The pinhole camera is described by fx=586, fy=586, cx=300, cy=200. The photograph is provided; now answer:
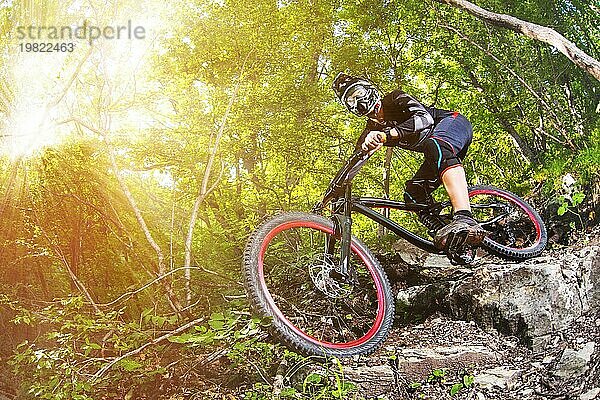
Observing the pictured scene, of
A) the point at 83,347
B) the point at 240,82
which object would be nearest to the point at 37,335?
the point at 83,347

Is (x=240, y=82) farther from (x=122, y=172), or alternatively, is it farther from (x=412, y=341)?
(x=412, y=341)

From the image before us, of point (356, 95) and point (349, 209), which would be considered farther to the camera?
point (356, 95)

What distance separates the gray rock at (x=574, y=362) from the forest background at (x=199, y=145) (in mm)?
639

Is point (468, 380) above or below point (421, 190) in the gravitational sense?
below

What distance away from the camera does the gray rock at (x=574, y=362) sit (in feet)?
5.49

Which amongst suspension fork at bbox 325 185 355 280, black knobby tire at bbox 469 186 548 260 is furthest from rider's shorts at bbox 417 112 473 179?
suspension fork at bbox 325 185 355 280

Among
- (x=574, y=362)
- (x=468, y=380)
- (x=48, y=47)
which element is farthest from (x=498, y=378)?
(x=48, y=47)

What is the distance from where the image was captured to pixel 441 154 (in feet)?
6.25

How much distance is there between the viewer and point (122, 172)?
2.10 meters

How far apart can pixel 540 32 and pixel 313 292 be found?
1348 millimetres

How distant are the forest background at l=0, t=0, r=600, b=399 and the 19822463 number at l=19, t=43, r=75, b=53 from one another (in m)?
0.01

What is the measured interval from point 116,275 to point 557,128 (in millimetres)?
1743

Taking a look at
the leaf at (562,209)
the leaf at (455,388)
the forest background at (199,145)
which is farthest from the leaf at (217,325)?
the leaf at (562,209)

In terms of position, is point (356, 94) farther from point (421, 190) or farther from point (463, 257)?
point (463, 257)
